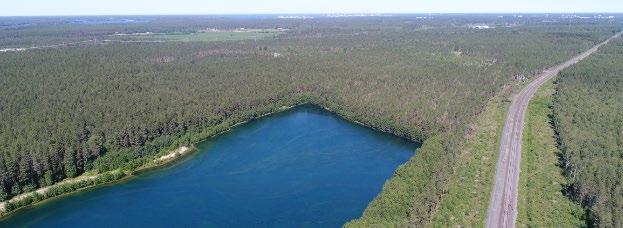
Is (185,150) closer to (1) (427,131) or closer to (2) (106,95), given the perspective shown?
(2) (106,95)

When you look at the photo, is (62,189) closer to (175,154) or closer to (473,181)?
(175,154)

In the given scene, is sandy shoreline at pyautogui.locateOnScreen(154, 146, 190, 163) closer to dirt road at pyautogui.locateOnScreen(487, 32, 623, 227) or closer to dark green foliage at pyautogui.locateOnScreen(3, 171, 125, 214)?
dark green foliage at pyautogui.locateOnScreen(3, 171, 125, 214)


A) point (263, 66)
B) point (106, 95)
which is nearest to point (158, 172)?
point (106, 95)

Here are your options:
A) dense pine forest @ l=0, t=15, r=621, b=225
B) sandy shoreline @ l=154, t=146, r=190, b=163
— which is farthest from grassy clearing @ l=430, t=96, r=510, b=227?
sandy shoreline @ l=154, t=146, r=190, b=163

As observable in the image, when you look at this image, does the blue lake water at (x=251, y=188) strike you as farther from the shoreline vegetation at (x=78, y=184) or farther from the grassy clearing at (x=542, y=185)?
the grassy clearing at (x=542, y=185)

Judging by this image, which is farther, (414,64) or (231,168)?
(414,64)

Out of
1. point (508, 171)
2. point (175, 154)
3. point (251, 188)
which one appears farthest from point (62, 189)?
point (508, 171)

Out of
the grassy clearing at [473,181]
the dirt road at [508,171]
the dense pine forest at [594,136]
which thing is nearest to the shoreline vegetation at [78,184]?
the grassy clearing at [473,181]
